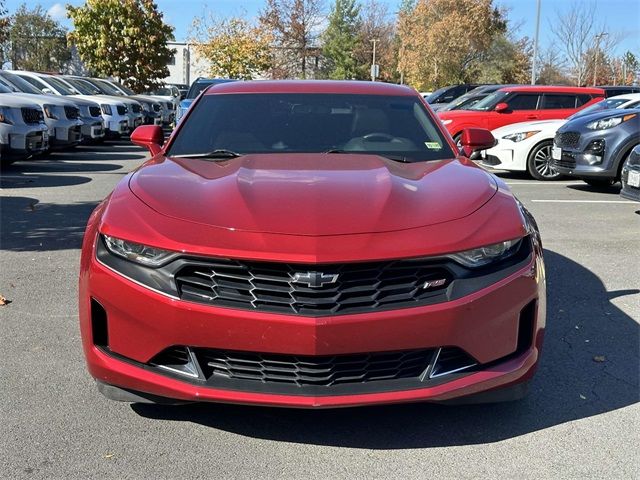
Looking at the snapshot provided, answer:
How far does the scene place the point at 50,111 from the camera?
43.9 feet

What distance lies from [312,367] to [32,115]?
10.5 m

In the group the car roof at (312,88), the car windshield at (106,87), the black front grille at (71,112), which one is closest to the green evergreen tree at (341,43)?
the car windshield at (106,87)

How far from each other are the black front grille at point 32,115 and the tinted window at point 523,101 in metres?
9.61

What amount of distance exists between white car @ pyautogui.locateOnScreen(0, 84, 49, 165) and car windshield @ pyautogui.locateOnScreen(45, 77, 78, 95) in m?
5.95

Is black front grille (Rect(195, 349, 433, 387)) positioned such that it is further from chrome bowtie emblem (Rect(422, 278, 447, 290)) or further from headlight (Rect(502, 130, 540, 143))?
headlight (Rect(502, 130, 540, 143))

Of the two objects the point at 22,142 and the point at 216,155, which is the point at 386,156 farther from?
the point at 22,142

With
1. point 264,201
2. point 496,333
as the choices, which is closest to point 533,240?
point 496,333

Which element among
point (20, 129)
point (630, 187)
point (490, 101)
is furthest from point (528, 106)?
point (20, 129)

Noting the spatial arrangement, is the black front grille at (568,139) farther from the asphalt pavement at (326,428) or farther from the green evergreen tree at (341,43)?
the green evergreen tree at (341,43)

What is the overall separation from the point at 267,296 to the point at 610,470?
154cm

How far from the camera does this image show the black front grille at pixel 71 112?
1398 cm

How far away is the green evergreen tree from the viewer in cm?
6869

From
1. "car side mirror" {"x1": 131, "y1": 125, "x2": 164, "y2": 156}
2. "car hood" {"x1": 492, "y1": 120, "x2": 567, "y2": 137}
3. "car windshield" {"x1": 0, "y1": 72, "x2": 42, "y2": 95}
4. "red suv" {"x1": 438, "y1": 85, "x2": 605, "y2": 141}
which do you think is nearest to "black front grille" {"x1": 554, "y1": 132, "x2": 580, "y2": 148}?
"car hood" {"x1": 492, "y1": 120, "x2": 567, "y2": 137}

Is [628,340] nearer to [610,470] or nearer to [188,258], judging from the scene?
[610,470]
